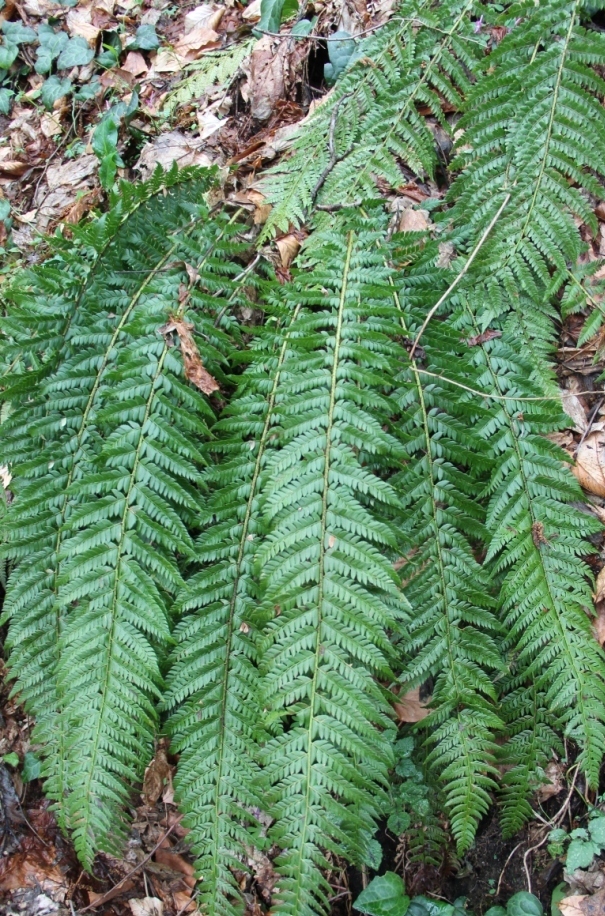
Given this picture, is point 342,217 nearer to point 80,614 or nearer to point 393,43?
point 393,43

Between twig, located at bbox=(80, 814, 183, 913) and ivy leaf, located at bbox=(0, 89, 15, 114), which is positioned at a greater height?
ivy leaf, located at bbox=(0, 89, 15, 114)

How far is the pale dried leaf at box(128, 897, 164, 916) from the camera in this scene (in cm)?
239

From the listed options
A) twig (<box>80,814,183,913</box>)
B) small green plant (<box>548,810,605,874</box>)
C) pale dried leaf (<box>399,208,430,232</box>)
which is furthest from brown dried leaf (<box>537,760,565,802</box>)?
pale dried leaf (<box>399,208,430,232</box>)

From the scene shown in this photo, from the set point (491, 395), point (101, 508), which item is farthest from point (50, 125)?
point (491, 395)

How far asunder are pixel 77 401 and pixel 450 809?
5.99 ft

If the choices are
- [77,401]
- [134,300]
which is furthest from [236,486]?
[134,300]

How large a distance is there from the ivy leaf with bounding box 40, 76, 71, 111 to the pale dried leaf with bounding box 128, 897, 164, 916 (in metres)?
4.42

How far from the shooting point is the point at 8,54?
14.8ft

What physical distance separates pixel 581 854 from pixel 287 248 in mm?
2304

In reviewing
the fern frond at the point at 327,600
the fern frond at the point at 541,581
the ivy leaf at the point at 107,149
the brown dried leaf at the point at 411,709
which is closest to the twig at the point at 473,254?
the fern frond at the point at 327,600

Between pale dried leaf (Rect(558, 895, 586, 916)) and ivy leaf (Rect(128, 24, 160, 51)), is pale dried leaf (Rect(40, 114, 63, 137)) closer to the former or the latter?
ivy leaf (Rect(128, 24, 160, 51))

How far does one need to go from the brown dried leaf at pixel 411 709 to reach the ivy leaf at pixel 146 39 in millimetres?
4004

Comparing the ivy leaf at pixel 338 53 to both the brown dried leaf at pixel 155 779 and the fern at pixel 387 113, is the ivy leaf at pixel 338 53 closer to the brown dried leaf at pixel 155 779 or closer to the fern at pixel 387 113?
the fern at pixel 387 113

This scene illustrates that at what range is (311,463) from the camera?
2008 mm
